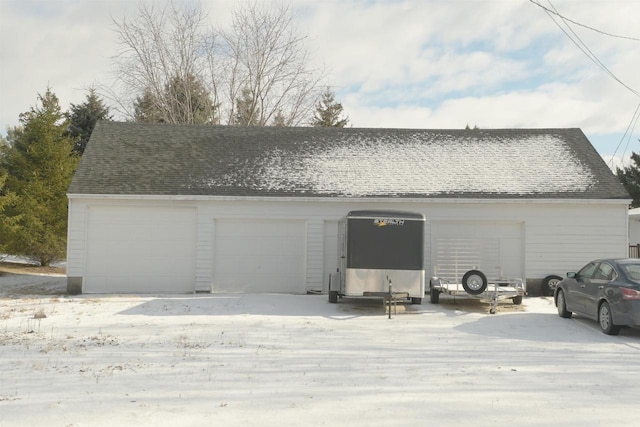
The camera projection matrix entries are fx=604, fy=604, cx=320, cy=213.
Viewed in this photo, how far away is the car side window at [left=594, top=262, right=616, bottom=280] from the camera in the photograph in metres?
11.6

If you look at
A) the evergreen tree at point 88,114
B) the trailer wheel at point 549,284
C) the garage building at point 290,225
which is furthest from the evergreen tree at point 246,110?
the trailer wheel at point 549,284

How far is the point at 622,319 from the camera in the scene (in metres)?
10.8

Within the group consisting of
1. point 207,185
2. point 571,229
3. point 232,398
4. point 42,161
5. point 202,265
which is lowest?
point 232,398

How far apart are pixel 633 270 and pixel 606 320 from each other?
1077mm

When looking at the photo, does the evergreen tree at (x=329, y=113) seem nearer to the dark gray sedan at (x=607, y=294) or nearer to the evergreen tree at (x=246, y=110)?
the evergreen tree at (x=246, y=110)

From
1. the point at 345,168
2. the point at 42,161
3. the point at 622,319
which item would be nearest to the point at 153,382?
the point at 622,319

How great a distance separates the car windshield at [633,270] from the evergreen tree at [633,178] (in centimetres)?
4026

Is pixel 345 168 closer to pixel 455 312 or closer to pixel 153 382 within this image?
pixel 455 312

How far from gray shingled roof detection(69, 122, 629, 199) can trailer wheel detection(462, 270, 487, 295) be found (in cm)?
432

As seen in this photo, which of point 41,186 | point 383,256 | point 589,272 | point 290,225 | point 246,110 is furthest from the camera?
point 246,110

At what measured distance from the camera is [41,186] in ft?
90.5

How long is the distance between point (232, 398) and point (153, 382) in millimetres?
1262

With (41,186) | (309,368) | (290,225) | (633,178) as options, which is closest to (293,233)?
(290,225)

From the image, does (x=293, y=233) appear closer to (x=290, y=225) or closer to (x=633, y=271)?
(x=290, y=225)
